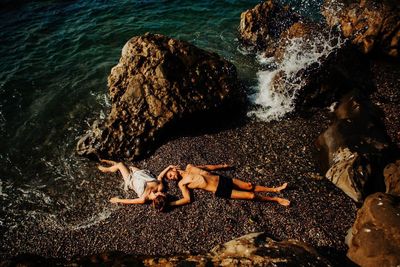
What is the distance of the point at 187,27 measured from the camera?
18016 millimetres

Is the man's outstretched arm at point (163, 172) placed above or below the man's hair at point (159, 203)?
above

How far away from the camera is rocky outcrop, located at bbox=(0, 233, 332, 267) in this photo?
234 inches

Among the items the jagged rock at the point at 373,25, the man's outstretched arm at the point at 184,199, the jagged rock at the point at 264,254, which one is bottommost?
the man's outstretched arm at the point at 184,199

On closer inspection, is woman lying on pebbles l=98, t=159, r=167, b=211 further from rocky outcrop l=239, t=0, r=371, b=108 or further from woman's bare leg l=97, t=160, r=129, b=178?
rocky outcrop l=239, t=0, r=371, b=108

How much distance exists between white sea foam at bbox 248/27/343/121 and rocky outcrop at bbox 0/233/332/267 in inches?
228

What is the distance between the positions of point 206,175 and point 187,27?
11604 millimetres

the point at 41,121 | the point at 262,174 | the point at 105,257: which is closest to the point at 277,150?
the point at 262,174

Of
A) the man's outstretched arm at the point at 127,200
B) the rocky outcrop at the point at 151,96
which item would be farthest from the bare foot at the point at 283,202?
the rocky outcrop at the point at 151,96

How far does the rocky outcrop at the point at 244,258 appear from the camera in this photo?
19.5 ft

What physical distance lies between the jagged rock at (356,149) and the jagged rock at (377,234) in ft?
2.73

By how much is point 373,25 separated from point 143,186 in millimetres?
11805

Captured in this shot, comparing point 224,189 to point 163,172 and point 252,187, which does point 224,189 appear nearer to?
point 252,187

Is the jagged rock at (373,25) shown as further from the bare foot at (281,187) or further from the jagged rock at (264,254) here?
the jagged rock at (264,254)

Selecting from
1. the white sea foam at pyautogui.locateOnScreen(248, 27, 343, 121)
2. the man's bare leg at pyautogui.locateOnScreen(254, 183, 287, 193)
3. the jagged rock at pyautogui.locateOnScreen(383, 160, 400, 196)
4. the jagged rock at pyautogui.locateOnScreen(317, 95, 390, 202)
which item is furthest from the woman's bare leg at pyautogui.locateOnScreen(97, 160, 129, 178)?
the jagged rock at pyautogui.locateOnScreen(383, 160, 400, 196)
